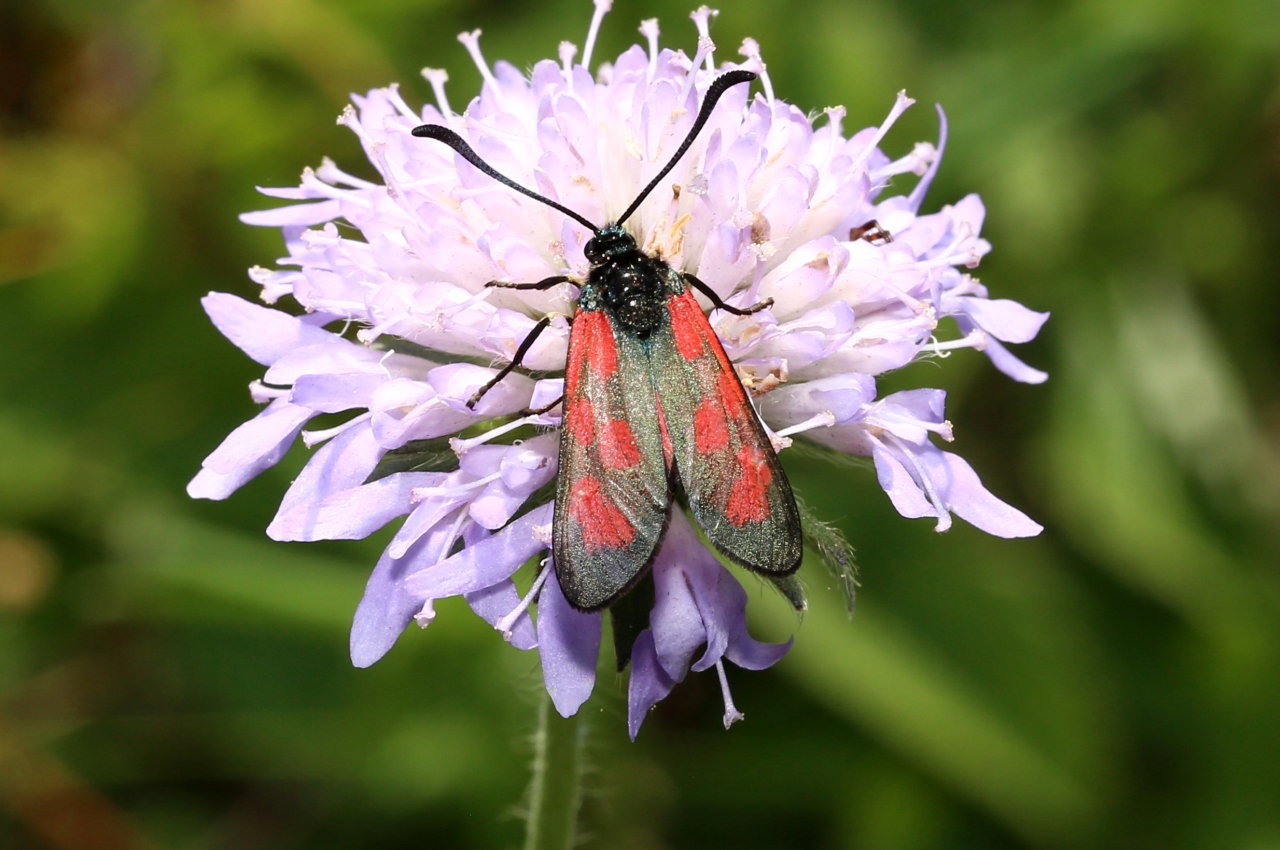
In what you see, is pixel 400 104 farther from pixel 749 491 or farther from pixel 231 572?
pixel 231 572

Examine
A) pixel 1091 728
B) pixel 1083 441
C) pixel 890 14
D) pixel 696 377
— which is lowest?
pixel 1091 728

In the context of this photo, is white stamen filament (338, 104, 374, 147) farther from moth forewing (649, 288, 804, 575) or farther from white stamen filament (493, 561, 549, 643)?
white stamen filament (493, 561, 549, 643)

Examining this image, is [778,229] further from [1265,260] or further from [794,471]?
[1265,260]

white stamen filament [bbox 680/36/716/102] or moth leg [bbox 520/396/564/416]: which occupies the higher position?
white stamen filament [bbox 680/36/716/102]

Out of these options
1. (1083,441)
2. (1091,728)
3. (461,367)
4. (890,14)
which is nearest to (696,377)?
(461,367)

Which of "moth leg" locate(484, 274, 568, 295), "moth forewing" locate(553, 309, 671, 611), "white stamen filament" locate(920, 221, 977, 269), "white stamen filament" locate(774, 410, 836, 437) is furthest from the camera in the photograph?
"white stamen filament" locate(920, 221, 977, 269)

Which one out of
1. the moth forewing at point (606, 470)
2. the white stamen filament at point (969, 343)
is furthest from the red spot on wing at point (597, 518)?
the white stamen filament at point (969, 343)

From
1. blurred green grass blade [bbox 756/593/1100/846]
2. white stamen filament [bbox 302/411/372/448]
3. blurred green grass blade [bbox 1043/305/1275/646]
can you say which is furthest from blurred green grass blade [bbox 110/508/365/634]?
blurred green grass blade [bbox 1043/305/1275/646]
